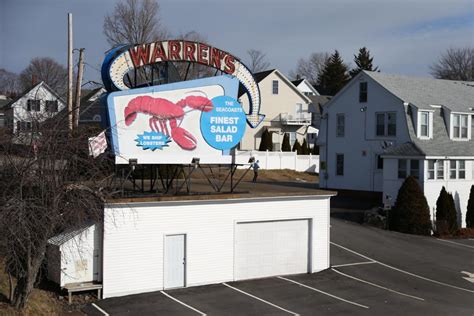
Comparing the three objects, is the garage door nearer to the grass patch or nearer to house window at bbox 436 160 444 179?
the grass patch

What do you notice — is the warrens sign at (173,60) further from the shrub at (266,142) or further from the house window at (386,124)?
the shrub at (266,142)

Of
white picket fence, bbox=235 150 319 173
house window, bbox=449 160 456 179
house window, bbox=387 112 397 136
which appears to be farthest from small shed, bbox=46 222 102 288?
white picket fence, bbox=235 150 319 173

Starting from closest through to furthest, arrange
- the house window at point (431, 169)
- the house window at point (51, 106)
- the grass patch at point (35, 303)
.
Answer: the grass patch at point (35, 303) < the house window at point (51, 106) < the house window at point (431, 169)

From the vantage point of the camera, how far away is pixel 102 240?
56.6ft

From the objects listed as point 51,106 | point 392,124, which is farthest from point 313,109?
point 51,106

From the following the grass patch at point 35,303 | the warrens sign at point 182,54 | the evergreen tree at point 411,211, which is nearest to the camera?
the grass patch at point 35,303

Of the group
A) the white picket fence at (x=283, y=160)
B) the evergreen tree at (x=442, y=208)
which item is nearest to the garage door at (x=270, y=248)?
the evergreen tree at (x=442, y=208)

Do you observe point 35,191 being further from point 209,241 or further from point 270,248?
point 270,248

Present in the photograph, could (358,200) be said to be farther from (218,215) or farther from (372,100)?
(218,215)

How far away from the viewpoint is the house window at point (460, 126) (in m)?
37.1

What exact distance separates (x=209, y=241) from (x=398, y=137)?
20.6m

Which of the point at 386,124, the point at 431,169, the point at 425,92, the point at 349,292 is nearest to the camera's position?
the point at 349,292

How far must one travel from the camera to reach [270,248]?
20.8 m

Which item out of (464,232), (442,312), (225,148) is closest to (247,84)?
(225,148)
